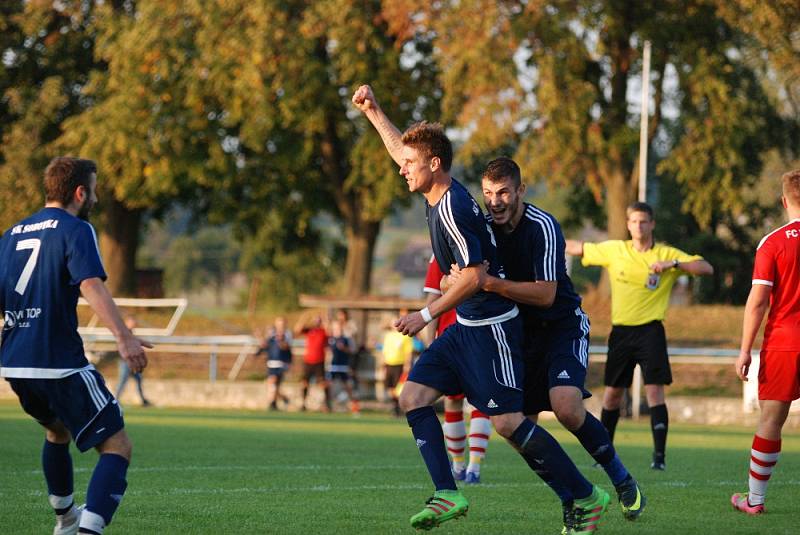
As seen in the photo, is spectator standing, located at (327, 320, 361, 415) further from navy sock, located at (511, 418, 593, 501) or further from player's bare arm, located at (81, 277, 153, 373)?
player's bare arm, located at (81, 277, 153, 373)

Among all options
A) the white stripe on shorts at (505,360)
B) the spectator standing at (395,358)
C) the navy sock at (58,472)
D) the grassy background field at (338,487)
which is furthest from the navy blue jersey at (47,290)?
the spectator standing at (395,358)

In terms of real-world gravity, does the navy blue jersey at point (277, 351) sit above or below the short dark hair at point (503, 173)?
below

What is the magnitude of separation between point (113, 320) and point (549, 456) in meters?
2.62

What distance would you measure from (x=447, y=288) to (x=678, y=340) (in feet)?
85.7

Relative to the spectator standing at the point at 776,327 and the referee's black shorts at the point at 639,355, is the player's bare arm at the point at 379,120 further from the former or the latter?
the referee's black shorts at the point at 639,355

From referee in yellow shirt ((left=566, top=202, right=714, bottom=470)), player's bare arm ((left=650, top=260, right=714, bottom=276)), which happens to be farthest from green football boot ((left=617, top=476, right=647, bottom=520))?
referee in yellow shirt ((left=566, top=202, right=714, bottom=470))

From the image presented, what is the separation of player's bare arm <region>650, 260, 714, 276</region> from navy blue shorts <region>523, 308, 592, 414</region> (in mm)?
3300

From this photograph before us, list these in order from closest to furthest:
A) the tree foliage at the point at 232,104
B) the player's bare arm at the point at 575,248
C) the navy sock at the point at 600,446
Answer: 1. the navy sock at the point at 600,446
2. the player's bare arm at the point at 575,248
3. the tree foliage at the point at 232,104

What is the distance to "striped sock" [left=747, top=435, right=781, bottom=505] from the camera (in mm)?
8922

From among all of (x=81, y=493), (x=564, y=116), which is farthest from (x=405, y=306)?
(x=81, y=493)

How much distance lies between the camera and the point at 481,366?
296 inches

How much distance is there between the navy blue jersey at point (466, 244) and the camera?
7.33 m

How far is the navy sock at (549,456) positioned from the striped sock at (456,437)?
3660 millimetres

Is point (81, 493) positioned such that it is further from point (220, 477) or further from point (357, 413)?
point (357, 413)
